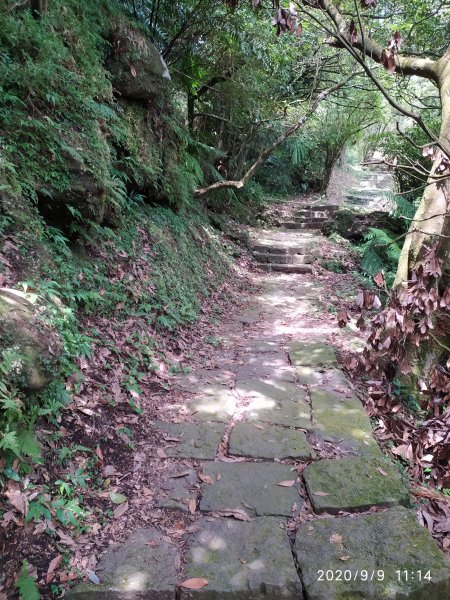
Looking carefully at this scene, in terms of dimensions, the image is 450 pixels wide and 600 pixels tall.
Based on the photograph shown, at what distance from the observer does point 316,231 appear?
1126 cm

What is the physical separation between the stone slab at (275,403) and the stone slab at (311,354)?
1.84 ft

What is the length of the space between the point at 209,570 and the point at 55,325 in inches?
65.5

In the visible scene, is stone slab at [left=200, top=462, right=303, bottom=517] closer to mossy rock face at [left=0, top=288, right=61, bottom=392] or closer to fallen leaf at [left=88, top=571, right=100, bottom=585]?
fallen leaf at [left=88, top=571, right=100, bottom=585]

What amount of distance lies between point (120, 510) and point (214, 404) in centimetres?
130

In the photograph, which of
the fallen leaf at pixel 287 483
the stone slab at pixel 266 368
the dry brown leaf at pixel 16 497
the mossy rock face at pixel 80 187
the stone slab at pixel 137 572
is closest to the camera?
the stone slab at pixel 137 572

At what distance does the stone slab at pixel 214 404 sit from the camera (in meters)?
3.29

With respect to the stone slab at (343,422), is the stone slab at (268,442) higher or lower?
lower

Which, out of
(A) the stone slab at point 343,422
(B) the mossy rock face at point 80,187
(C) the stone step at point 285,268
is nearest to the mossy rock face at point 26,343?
(B) the mossy rock face at point 80,187

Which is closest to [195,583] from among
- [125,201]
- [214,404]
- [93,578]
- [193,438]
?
[93,578]

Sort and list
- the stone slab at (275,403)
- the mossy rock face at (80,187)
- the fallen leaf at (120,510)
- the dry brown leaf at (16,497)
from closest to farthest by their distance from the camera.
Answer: the dry brown leaf at (16,497), the fallen leaf at (120,510), the stone slab at (275,403), the mossy rock face at (80,187)

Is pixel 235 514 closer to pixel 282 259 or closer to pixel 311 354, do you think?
pixel 311 354

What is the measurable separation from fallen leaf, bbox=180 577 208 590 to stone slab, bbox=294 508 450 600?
0.47 m

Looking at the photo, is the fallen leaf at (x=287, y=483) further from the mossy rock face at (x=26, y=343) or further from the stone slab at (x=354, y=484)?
the mossy rock face at (x=26, y=343)

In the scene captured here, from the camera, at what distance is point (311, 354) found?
459 centimetres
